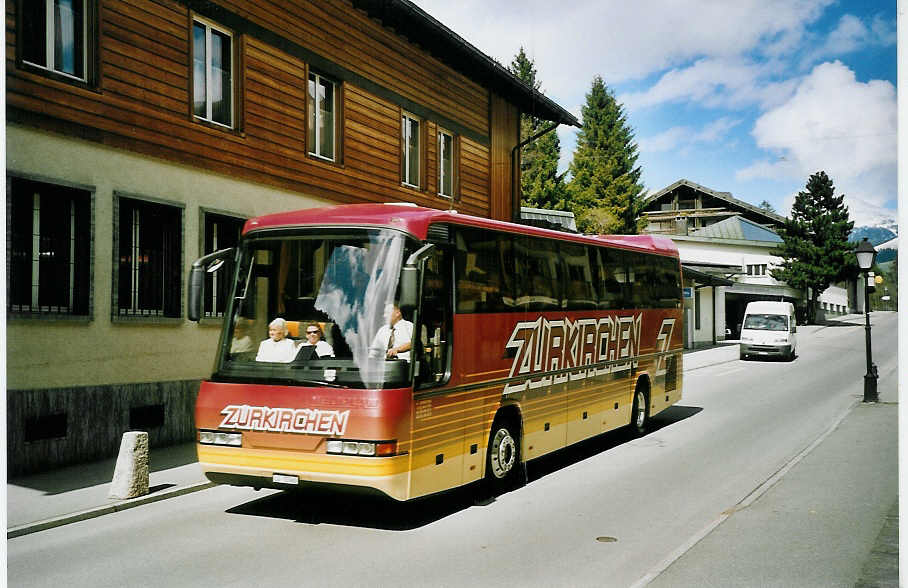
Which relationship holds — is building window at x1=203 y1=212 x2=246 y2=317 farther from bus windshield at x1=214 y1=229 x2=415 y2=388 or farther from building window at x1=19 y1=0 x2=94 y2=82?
bus windshield at x1=214 y1=229 x2=415 y2=388

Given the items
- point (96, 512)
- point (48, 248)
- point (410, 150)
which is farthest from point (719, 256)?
point (96, 512)

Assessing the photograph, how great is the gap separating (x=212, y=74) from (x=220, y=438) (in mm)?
8010

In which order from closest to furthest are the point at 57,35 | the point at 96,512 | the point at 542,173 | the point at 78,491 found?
the point at 96,512 → the point at 78,491 → the point at 57,35 → the point at 542,173

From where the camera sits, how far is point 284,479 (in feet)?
26.1

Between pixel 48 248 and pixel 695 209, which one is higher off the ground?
pixel 695 209

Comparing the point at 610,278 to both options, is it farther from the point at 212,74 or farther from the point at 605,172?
the point at 605,172

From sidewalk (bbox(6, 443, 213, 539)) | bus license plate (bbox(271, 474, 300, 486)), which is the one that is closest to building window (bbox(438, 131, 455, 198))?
sidewalk (bbox(6, 443, 213, 539))

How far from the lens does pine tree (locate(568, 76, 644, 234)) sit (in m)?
59.6

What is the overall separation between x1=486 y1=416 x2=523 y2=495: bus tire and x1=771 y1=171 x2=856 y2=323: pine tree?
2125 centimetres

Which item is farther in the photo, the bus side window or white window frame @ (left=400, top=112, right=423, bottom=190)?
white window frame @ (left=400, top=112, right=423, bottom=190)

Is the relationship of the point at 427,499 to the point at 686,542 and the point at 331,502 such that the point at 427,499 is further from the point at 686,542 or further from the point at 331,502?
the point at 686,542

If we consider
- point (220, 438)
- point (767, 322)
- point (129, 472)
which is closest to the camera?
point (220, 438)

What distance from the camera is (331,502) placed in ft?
31.1

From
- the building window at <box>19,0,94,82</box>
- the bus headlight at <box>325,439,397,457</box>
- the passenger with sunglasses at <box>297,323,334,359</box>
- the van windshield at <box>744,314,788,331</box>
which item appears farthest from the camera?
the van windshield at <box>744,314,788,331</box>
